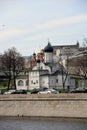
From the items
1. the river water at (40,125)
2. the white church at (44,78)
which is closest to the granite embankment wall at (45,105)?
the river water at (40,125)

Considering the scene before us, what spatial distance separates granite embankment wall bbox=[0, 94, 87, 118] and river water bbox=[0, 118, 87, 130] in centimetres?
273

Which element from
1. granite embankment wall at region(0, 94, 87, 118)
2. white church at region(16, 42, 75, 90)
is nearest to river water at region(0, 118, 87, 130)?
granite embankment wall at region(0, 94, 87, 118)

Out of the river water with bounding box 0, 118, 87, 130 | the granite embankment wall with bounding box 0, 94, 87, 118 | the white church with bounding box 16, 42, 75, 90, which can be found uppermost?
the white church with bounding box 16, 42, 75, 90

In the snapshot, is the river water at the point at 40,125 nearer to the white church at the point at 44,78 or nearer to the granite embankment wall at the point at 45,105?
the granite embankment wall at the point at 45,105

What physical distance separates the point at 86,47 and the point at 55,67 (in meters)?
13.2

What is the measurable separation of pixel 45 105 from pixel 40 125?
7809mm

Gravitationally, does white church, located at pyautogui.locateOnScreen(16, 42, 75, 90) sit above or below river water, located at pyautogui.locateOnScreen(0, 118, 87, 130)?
above

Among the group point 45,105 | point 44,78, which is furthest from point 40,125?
point 44,78

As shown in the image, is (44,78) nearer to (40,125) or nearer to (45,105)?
(45,105)

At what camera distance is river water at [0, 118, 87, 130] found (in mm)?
57566

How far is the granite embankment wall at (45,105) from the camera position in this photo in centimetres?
6481

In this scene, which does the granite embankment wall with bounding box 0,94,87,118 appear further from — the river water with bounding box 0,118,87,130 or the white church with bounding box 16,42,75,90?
the white church with bounding box 16,42,75,90

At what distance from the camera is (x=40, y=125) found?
60312 millimetres

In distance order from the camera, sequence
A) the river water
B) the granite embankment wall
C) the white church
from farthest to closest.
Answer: the white church, the granite embankment wall, the river water
